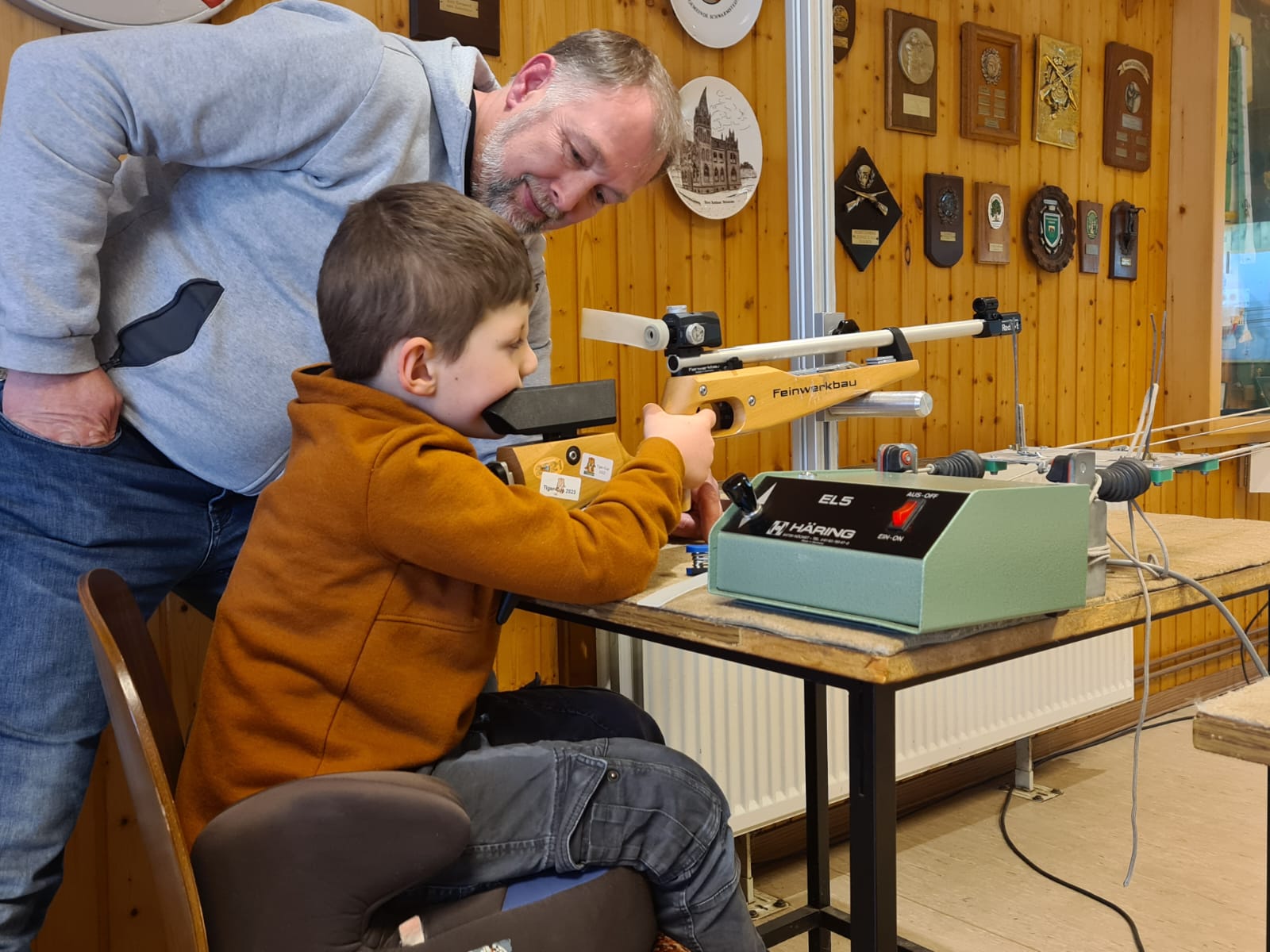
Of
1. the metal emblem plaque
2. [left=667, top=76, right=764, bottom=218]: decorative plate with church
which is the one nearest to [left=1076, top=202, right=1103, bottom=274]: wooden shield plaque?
the metal emblem plaque

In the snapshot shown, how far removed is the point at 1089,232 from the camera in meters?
3.12

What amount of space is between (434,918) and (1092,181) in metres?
2.93

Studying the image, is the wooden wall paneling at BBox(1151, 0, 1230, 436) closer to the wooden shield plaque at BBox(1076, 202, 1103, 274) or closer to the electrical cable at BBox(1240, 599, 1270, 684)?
the wooden shield plaque at BBox(1076, 202, 1103, 274)

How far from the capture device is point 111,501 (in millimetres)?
1138

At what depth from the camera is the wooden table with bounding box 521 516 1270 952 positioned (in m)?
0.85

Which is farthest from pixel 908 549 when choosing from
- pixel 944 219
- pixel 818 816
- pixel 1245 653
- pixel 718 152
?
pixel 1245 653

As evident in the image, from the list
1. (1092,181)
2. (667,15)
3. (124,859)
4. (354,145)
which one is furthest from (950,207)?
(124,859)

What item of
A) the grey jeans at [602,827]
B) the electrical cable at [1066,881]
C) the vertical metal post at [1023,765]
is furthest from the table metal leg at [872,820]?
the vertical metal post at [1023,765]

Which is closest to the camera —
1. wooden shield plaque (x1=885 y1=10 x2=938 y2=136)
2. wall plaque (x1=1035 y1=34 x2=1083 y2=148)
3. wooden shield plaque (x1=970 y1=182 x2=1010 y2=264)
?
wooden shield plaque (x1=885 y1=10 x2=938 y2=136)

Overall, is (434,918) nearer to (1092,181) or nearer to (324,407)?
(324,407)

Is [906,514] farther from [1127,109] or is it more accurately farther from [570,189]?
[1127,109]

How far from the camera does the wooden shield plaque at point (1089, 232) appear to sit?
310 cm

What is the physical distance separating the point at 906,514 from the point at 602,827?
40 centimetres

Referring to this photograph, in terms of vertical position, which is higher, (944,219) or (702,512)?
(944,219)
